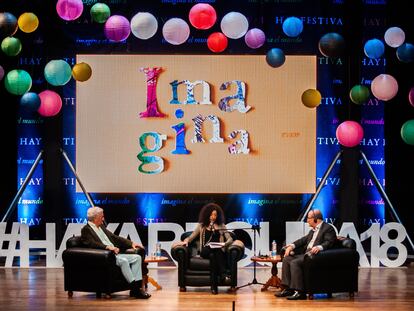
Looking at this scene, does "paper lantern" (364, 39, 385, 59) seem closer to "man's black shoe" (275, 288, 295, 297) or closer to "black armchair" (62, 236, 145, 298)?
"man's black shoe" (275, 288, 295, 297)

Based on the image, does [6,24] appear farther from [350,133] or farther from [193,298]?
[350,133]

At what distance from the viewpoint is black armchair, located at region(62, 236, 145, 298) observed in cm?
934

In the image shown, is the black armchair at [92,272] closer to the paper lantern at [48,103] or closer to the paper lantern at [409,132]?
the paper lantern at [48,103]

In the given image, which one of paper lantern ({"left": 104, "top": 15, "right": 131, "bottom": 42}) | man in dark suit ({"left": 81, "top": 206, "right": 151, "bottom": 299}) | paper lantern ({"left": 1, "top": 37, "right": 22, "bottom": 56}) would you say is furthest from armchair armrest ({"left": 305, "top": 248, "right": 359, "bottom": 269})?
paper lantern ({"left": 1, "top": 37, "right": 22, "bottom": 56})

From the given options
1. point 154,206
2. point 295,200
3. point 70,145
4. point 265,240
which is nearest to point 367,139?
point 295,200

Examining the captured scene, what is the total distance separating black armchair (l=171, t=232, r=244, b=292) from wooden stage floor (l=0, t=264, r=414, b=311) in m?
0.13

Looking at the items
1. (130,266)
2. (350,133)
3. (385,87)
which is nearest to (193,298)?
(130,266)

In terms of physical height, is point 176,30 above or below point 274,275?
above

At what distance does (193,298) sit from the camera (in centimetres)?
937

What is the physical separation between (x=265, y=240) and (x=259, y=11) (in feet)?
11.1

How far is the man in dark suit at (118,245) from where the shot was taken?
372 inches

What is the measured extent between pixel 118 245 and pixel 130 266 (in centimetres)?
46

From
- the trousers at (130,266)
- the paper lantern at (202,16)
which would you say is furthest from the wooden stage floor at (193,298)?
the paper lantern at (202,16)

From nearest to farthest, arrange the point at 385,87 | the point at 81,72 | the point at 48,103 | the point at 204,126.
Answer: the point at 385,87
the point at 81,72
the point at 48,103
the point at 204,126
